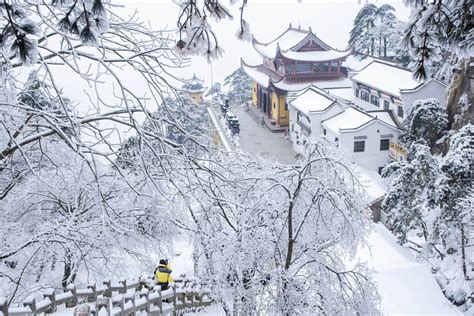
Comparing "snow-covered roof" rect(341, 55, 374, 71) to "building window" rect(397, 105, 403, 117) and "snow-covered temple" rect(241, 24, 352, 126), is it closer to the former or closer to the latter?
"snow-covered temple" rect(241, 24, 352, 126)

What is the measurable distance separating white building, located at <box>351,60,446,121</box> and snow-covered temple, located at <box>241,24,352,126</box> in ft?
10.1

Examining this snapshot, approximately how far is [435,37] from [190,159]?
245 cm

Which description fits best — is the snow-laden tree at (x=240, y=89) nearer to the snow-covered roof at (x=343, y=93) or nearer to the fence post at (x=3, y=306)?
the snow-covered roof at (x=343, y=93)

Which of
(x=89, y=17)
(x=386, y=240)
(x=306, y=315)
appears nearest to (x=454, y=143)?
(x=386, y=240)

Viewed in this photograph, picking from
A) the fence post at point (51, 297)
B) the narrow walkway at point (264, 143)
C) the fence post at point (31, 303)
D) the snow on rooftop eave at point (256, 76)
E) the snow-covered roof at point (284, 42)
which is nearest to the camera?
the fence post at point (31, 303)

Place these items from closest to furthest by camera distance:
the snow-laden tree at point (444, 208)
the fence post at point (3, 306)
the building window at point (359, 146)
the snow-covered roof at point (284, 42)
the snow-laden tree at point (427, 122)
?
the fence post at point (3, 306) < the snow-laden tree at point (444, 208) < the snow-laden tree at point (427, 122) < the building window at point (359, 146) < the snow-covered roof at point (284, 42)

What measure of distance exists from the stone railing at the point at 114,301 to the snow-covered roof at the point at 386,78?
54.1 feet

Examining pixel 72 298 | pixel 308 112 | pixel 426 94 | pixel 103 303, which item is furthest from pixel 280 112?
pixel 103 303

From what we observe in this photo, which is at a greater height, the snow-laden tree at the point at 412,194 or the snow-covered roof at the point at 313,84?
the snow-covered roof at the point at 313,84

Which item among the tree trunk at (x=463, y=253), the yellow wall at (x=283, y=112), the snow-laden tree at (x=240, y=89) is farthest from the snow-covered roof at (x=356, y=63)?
the tree trunk at (x=463, y=253)

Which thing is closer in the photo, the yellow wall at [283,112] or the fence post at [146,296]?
the fence post at [146,296]

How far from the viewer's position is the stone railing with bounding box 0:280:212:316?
15.0 feet

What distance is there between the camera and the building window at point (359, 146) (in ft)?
65.4

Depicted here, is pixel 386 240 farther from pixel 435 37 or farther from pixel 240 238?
pixel 435 37
